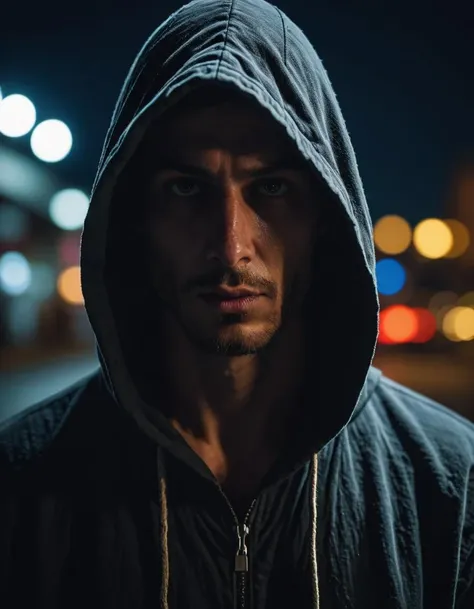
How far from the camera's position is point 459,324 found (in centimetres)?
2803

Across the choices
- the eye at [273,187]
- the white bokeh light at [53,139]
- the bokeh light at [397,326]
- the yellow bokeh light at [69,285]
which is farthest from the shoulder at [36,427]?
the yellow bokeh light at [69,285]

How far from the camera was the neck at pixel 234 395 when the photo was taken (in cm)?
260

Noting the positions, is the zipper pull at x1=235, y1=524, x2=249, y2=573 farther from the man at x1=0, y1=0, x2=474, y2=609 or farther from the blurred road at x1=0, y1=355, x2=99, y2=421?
the blurred road at x1=0, y1=355, x2=99, y2=421

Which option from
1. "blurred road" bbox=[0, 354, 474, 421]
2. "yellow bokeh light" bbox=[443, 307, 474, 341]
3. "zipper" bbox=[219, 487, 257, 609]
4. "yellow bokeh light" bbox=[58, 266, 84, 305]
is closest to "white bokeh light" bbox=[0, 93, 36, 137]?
"blurred road" bbox=[0, 354, 474, 421]

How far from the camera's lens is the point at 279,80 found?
234cm

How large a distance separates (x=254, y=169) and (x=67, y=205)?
3523 centimetres

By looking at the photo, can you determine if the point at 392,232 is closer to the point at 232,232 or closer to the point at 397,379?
the point at 397,379

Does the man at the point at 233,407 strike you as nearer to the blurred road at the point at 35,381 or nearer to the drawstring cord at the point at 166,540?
the drawstring cord at the point at 166,540

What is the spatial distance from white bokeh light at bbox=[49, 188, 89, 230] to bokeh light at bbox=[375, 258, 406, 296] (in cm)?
1609

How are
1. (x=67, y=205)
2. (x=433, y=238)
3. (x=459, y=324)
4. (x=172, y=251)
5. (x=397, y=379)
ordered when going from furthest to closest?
1. (x=67, y=205)
2. (x=433, y=238)
3. (x=459, y=324)
4. (x=397, y=379)
5. (x=172, y=251)

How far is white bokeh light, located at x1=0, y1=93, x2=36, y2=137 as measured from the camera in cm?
949

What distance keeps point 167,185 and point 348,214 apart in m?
0.65

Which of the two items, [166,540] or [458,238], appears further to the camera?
[458,238]

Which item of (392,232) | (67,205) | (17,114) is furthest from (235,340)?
(392,232)
